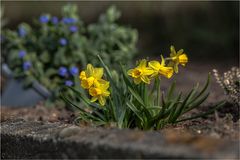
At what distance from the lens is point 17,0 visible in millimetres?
8422

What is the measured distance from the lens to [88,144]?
249 cm

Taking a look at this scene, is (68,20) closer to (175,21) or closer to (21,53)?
(21,53)

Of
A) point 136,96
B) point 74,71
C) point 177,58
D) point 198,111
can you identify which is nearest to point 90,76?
point 136,96

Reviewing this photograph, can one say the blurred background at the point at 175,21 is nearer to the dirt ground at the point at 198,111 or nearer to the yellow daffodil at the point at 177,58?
the dirt ground at the point at 198,111

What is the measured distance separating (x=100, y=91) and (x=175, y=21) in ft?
17.0

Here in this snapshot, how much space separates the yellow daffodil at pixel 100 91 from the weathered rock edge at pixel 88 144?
0.72 feet

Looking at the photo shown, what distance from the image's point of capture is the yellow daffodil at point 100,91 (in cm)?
286

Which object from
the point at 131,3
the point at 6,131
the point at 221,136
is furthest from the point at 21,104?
the point at 131,3

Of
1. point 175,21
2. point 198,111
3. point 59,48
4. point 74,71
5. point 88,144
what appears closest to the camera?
point 88,144

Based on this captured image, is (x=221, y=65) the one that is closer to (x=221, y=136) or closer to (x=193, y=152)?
(x=221, y=136)

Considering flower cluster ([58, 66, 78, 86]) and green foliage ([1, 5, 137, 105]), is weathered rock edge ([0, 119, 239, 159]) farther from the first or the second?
green foliage ([1, 5, 137, 105])

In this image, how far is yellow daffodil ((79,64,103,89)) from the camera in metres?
2.86

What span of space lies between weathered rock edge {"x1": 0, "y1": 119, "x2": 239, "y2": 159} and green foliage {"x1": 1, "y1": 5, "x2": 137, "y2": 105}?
64.1 inches

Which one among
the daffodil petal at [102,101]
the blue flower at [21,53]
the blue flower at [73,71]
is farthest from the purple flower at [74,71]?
the daffodil petal at [102,101]
